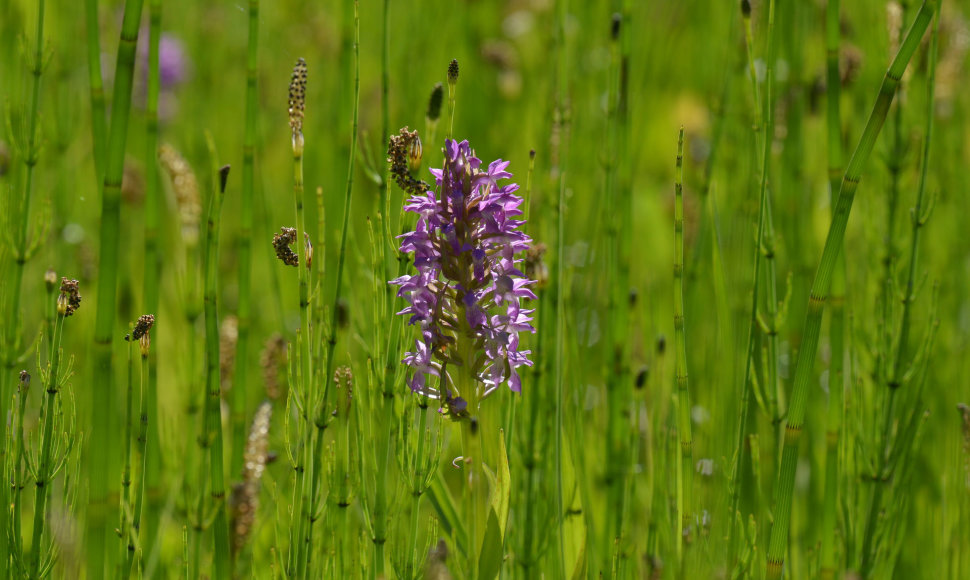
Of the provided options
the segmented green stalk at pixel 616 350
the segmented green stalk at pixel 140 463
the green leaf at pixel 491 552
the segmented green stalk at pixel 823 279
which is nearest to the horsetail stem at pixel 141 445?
the segmented green stalk at pixel 140 463

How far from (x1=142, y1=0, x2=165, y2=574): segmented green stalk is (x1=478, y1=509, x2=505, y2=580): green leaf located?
15.4 inches

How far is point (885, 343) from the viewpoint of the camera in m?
1.25

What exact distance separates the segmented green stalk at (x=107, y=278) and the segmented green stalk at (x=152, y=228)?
0.11 ft

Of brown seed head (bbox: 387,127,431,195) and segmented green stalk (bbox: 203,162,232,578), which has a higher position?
brown seed head (bbox: 387,127,431,195)

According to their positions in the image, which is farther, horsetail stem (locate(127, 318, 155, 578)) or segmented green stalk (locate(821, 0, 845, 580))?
segmented green stalk (locate(821, 0, 845, 580))

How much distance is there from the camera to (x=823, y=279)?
3.01 feet

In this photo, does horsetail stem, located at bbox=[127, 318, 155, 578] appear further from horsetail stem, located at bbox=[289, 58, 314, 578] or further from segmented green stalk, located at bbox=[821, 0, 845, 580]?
segmented green stalk, located at bbox=[821, 0, 845, 580]

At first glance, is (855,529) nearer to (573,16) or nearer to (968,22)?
(968,22)

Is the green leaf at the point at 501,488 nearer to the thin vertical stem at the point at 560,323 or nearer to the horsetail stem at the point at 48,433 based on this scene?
the thin vertical stem at the point at 560,323

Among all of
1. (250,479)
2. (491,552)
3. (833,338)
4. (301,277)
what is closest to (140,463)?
(250,479)

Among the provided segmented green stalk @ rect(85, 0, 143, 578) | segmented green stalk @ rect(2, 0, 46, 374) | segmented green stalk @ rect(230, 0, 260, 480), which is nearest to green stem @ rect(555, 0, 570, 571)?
segmented green stalk @ rect(230, 0, 260, 480)

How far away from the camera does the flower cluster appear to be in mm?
888

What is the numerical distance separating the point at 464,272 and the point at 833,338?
51 centimetres

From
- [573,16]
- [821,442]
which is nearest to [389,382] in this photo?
[821,442]
